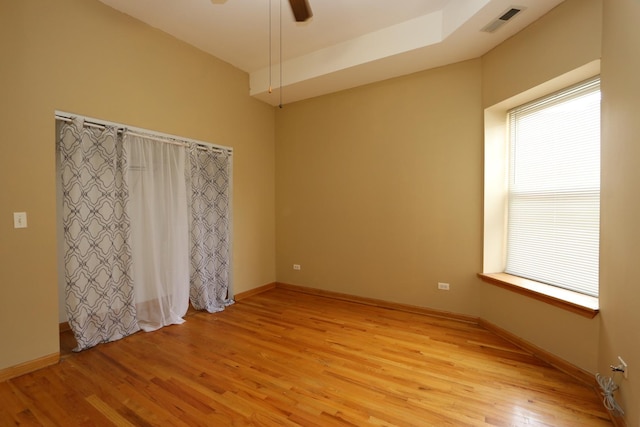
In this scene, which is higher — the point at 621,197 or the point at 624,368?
the point at 621,197

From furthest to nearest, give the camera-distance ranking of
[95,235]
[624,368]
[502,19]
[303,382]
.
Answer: [95,235]
[502,19]
[303,382]
[624,368]

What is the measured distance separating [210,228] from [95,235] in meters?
1.23

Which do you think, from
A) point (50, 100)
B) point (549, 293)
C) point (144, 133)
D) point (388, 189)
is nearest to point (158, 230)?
point (144, 133)

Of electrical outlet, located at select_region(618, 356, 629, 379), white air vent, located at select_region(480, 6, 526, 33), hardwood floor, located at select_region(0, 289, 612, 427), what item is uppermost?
white air vent, located at select_region(480, 6, 526, 33)

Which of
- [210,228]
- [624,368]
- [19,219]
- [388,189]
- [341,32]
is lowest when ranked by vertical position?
→ [624,368]

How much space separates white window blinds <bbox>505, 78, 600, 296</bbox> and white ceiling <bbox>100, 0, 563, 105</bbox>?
2.73ft

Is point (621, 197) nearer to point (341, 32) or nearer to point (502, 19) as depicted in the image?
point (502, 19)

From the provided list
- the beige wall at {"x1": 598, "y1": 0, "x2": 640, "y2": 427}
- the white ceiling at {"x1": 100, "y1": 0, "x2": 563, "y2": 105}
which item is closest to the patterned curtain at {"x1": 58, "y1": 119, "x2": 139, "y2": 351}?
the white ceiling at {"x1": 100, "y1": 0, "x2": 563, "y2": 105}

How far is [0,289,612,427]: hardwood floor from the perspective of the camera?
176 centimetres

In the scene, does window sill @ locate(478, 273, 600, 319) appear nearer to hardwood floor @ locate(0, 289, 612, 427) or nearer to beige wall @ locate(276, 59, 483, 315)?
beige wall @ locate(276, 59, 483, 315)

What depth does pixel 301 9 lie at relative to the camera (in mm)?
A: 1854

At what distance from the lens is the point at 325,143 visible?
4.14 metres

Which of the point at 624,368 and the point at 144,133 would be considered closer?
A: the point at 624,368

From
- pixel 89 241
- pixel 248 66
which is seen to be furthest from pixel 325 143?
pixel 89 241
